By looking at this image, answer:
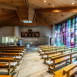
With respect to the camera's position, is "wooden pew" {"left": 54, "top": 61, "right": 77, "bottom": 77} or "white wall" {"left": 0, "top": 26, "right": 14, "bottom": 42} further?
"white wall" {"left": 0, "top": 26, "right": 14, "bottom": 42}

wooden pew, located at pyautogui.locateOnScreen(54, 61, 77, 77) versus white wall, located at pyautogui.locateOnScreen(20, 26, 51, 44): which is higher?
white wall, located at pyautogui.locateOnScreen(20, 26, 51, 44)


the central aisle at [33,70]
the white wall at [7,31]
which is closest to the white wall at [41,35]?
the white wall at [7,31]

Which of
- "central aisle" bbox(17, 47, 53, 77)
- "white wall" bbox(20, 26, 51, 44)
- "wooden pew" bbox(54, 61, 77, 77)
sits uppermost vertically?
"white wall" bbox(20, 26, 51, 44)

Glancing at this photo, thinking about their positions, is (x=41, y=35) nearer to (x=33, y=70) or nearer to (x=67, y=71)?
(x=33, y=70)

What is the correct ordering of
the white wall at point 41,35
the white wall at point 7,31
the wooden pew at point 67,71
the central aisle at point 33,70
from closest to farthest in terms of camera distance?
the wooden pew at point 67,71
the central aisle at point 33,70
the white wall at point 7,31
the white wall at point 41,35

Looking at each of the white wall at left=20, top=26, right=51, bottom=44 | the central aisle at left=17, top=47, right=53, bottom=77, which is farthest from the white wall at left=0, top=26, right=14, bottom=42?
the central aisle at left=17, top=47, right=53, bottom=77

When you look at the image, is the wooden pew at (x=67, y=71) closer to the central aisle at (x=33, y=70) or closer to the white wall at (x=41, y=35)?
the central aisle at (x=33, y=70)

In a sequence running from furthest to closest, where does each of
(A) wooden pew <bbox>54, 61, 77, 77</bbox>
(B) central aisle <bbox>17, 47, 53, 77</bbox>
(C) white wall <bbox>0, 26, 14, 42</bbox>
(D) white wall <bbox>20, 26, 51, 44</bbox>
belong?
(D) white wall <bbox>20, 26, 51, 44</bbox>, (C) white wall <bbox>0, 26, 14, 42</bbox>, (B) central aisle <bbox>17, 47, 53, 77</bbox>, (A) wooden pew <bbox>54, 61, 77, 77</bbox>

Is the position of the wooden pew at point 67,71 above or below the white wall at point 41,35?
below

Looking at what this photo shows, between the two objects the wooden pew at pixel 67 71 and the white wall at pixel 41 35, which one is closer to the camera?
the wooden pew at pixel 67 71

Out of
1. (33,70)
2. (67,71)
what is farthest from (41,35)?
(67,71)

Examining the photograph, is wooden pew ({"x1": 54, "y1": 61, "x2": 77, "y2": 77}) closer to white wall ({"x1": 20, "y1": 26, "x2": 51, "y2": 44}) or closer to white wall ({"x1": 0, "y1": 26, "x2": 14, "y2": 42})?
white wall ({"x1": 20, "y1": 26, "x2": 51, "y2": 44})

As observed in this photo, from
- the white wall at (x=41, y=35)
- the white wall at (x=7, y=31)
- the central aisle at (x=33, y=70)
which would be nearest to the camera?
the central aisle at (x=33, y=70)

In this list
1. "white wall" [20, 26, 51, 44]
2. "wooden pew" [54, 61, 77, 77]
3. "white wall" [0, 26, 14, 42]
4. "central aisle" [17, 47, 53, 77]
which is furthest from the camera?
"white wall" [20, 26, 51, 44]
